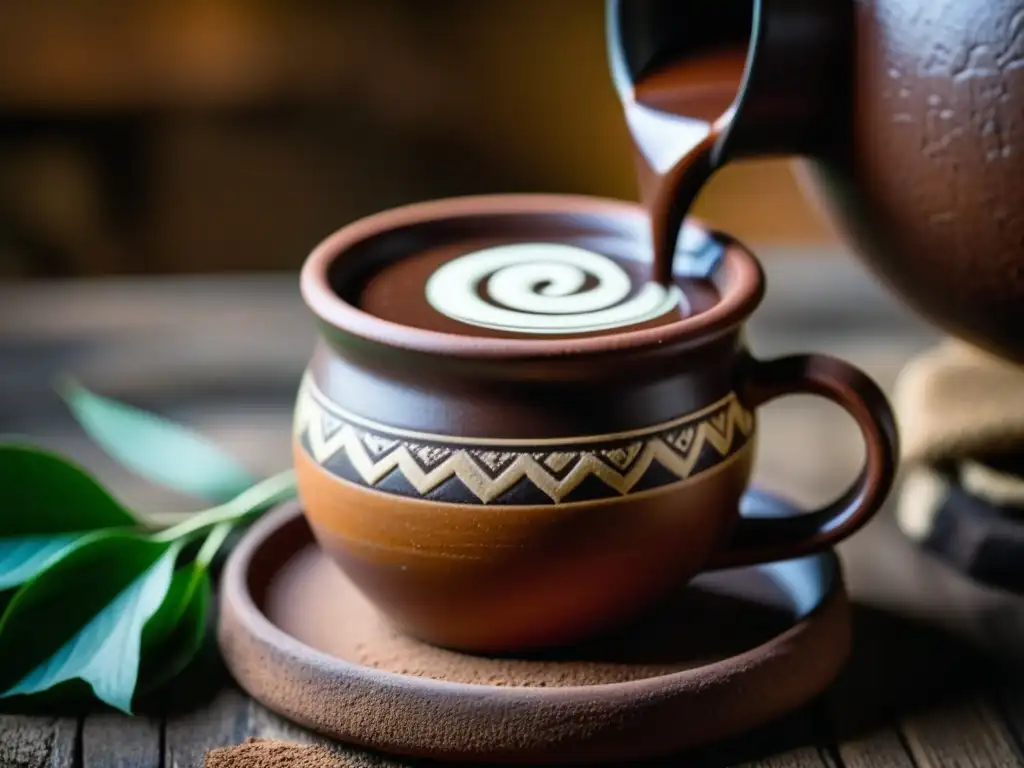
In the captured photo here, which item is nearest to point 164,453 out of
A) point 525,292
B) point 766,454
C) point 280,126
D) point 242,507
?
point 242,507

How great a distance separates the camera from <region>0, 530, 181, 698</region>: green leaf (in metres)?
0.66

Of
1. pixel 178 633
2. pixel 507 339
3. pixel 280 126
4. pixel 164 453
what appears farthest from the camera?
pixel 280 126

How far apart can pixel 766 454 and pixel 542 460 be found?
37cm

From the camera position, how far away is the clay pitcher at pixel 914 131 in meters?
0.62

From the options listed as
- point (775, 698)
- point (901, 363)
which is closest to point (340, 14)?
point (901, 363)

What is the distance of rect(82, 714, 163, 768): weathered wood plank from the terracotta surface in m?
0.12

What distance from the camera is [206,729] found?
2.16 feet

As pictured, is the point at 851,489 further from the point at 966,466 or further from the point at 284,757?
the point at 284,757

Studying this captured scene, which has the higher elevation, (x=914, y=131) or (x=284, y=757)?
(x=914, y=131)

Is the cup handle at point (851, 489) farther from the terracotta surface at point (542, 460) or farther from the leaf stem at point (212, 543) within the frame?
the leaf stem at point (212, 543)

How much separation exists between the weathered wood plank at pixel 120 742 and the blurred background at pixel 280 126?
1.03 m

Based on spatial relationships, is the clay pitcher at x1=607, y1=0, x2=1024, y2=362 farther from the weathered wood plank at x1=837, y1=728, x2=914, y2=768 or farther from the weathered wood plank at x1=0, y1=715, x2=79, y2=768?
the weathered wood plank at x1=0, y1=715, x2=79, y2=768

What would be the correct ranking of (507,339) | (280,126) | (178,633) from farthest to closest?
1. (280,126)
2. (178,633)
3. (507,339)

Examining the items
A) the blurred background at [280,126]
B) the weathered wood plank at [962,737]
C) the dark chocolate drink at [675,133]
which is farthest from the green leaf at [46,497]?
the blurred background at [280,126]
